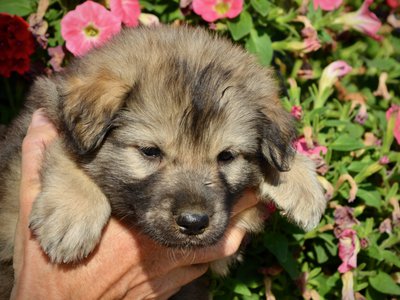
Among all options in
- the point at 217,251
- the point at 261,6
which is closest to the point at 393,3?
the point at 261,6

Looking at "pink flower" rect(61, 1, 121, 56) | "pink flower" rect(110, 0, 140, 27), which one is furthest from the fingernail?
"pink flower" rect(110, 0, 140, 27)

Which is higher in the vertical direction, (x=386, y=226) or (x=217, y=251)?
(x=217, y=251)

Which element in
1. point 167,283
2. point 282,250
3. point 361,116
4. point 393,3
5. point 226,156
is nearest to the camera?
point 226,156

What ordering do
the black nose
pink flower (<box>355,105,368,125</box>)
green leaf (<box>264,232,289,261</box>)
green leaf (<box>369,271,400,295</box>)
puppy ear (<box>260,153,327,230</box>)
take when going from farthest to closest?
pink flower (<box>355,105,368,125</box>) < green leaf (<box>369,271,400,295</box>) < green leaf (<box>264,232,289,261</box>) < puppy ear (<box>260,153,327,230</box>) < the black nose

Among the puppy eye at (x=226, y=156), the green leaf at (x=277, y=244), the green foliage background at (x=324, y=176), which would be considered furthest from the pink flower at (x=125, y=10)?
the green leaf at (x=277, y=244)

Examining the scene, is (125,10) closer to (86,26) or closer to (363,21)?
(86,26)

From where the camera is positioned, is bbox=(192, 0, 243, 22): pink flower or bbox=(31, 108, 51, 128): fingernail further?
bbox=(192, 0, 243, 22): pink flower

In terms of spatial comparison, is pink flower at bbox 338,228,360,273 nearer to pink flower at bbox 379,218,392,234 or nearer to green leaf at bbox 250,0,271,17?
pink flower at bbox 379,218,392,234
